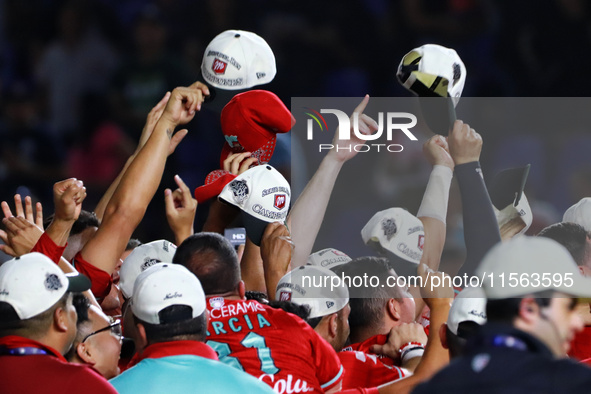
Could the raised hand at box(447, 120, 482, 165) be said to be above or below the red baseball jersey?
above

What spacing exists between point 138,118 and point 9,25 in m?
1.58

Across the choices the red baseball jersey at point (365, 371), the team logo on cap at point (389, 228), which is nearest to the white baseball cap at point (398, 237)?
the team logo on cap at point (389, 228)

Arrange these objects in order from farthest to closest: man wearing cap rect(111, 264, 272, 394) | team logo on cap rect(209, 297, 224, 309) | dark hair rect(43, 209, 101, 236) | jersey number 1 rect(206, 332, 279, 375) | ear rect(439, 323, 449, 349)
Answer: dark hair rect(43, 209, 101, 236)
team logo on cap rect(209, 297, 224, 309)
jersey number 1 rect(206, 332, 279, 375)
ear rect(439, 323, 449, 349)
man wearing cap rect(111, 264, 272, 394)

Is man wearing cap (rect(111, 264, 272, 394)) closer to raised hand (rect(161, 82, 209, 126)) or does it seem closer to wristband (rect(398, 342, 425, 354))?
raised hand (rect(161, 82, 209, 126))

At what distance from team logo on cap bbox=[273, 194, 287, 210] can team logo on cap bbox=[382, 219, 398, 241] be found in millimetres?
493

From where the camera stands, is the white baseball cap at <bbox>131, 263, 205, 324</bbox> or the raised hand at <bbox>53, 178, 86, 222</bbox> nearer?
the white baseball cap at <bbox>131, 263, 205, 324</bbox>

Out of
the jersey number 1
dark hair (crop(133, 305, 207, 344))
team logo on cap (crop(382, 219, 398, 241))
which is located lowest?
dark hair (crop(133, 305, 207, 344))

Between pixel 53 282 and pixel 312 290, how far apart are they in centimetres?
120

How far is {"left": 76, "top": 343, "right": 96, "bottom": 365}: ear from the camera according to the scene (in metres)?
3.27

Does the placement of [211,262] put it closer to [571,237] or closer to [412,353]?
[412,353]

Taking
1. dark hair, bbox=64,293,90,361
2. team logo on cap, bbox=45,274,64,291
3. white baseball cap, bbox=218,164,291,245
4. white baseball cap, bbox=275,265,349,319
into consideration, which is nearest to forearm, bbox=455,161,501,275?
white baseball cap, bbox=275,265,349,319

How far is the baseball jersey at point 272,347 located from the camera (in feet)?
11.2

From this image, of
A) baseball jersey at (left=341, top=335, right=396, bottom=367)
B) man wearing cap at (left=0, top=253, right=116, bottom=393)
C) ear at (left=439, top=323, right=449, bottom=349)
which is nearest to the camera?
man wearing cap at (left=0, top=253, right=116, bottom=393)

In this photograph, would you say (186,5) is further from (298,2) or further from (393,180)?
(393,180)
